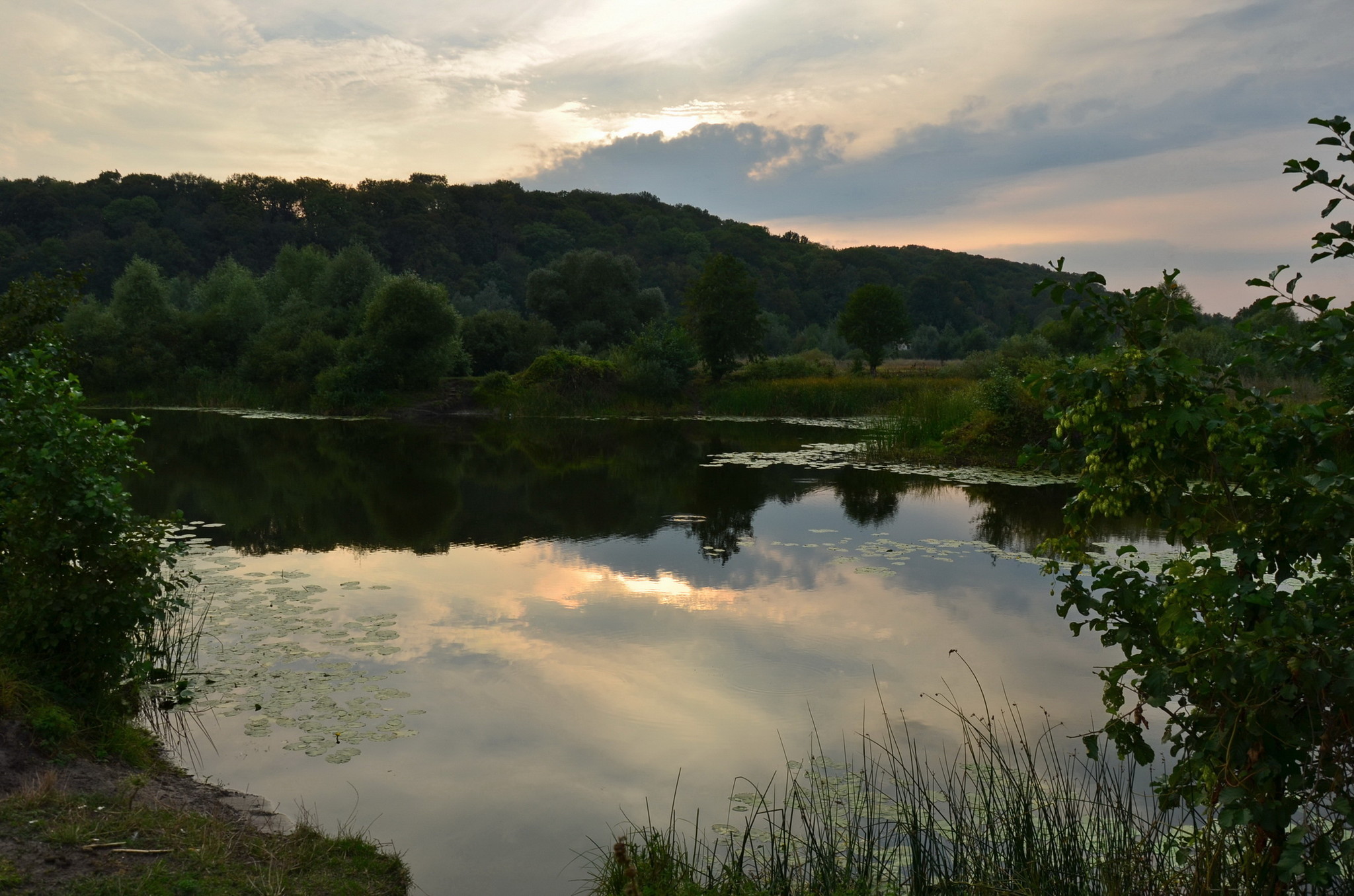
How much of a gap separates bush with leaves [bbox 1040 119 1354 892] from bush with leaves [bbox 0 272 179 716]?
5.63 m

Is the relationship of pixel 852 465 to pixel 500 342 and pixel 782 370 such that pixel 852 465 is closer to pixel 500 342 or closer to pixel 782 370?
pixel 782 370

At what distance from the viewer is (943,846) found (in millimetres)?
4543

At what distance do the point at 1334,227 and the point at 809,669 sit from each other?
17.8 ft

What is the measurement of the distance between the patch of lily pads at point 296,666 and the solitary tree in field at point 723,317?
109ft

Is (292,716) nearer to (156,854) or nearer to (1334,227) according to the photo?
(156,854)

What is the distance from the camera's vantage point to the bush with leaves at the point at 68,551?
5.68 metres

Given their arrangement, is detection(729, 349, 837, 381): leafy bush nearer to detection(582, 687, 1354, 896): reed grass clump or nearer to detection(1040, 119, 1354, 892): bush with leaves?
detection(582, 687, 1354, 896): reed grass clump

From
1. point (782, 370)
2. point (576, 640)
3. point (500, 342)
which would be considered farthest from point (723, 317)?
point (576, 640)

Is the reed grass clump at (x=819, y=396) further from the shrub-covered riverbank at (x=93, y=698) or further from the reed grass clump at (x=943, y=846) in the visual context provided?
the shrub-covered riverbank at (x=93, y=698)

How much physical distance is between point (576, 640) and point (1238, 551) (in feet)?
20.5

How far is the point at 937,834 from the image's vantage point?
4.77 m

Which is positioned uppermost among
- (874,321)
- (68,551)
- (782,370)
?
(874,321)

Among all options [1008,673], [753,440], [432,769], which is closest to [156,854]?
[432,769]

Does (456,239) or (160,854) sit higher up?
(456,239)
